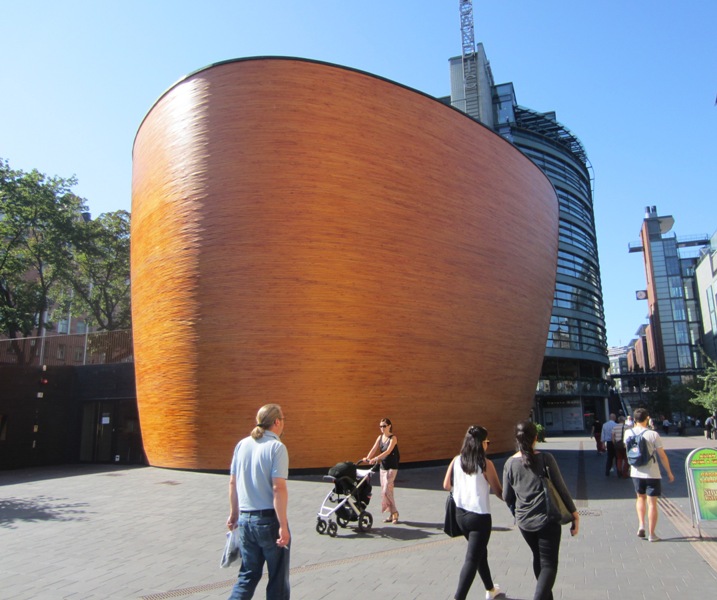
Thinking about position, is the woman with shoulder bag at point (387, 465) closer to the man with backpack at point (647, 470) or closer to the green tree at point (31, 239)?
the man with backpack at point (647, 470)

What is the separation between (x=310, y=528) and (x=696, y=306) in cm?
9670

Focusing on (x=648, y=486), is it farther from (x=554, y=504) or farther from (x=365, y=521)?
(x=365, y=521)

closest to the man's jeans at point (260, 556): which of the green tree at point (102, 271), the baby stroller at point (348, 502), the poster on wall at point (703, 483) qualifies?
the baby stroller at point (348, 502)

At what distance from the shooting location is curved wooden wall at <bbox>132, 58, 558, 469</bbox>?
13734 millimetres

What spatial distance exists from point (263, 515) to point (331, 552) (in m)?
3.36

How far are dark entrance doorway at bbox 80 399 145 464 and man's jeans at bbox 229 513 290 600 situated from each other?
52.7 ft

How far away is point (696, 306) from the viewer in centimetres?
8650

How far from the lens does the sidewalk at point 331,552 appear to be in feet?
16.2

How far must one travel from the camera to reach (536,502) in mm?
3916

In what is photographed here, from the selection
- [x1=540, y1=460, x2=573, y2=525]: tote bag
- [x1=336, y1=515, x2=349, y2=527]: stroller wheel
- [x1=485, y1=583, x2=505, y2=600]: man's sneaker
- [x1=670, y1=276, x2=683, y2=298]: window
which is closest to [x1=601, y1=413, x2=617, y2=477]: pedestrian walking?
[x1=336, y1=515, x2=349, y2=527]: stroller wheel

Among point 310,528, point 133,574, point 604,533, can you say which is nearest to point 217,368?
point 310,528

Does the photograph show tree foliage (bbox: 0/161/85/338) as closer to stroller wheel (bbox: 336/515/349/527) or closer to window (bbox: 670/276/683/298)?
stroller wheel (bbox: 336/515/349/527)

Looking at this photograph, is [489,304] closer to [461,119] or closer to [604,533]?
[461,119]

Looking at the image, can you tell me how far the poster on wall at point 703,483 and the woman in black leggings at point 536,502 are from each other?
Result: 3956 mm
